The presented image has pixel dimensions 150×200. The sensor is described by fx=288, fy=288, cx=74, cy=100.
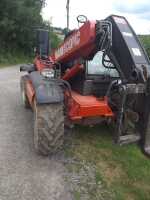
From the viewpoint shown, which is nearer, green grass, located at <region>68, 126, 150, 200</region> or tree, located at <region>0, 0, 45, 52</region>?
green grass, located at <region>68, 126, 150, 200</region>

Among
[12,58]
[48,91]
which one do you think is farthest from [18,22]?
[48,91]

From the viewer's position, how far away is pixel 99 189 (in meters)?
3.48

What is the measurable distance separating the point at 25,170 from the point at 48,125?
67 cm

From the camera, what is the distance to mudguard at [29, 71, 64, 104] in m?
3.96

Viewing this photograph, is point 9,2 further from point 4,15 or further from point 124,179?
point 124,179

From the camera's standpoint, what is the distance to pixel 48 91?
13.4 ft

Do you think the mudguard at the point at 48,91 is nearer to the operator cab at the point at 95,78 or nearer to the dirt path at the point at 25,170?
the operator cab at the point at 95,78

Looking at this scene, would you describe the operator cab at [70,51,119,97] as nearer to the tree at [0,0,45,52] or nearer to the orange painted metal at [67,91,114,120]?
the orange painted metal at [67,91,114,120]

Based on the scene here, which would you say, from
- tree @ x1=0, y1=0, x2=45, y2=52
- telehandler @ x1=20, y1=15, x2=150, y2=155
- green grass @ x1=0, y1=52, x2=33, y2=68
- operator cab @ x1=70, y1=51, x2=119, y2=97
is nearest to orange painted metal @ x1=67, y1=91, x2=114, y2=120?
telehandler @ x1=20, y1=15, x2=150, y2=155

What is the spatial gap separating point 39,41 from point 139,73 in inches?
138

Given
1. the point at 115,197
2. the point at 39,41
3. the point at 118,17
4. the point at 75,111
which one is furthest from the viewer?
the point at 39,41

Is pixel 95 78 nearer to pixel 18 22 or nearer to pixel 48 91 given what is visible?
pixel 48 91

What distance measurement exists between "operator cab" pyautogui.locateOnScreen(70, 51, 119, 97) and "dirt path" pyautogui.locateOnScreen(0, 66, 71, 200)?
1.24 meters

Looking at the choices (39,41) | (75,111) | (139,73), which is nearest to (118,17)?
(139,73)
